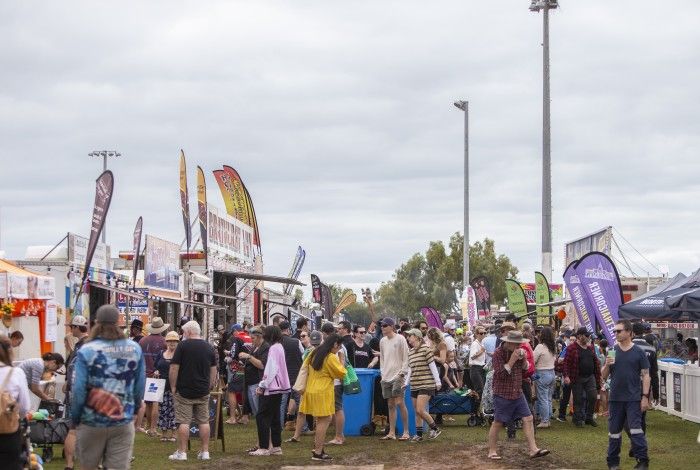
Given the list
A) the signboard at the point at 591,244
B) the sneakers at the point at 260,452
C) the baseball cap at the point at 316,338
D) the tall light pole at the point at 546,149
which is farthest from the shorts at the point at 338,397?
the signboard at the point at 591,244

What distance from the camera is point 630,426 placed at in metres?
12.4

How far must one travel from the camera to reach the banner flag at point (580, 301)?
19562 mm

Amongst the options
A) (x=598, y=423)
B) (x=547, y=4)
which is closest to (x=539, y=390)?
(x=598, y=423)

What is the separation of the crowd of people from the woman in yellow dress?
0.05ft

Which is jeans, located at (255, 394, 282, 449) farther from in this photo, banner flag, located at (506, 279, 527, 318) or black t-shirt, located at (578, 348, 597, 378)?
banner flag, located at (506, 279, 527, 318)

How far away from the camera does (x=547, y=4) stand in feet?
107

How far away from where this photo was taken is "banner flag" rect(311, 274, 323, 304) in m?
50.4

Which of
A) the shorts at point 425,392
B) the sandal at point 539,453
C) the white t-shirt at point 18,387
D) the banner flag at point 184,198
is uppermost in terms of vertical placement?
the banner flag at point 184,198

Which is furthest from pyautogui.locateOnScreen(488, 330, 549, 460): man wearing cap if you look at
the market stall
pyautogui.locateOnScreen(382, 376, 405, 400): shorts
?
the market stall

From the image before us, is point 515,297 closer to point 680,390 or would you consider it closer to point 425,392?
point 680,390

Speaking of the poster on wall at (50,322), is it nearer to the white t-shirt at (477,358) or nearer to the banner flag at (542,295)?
the white t-shirt at (477,358)

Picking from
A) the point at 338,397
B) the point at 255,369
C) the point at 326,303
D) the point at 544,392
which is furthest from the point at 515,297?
the point at 338,397

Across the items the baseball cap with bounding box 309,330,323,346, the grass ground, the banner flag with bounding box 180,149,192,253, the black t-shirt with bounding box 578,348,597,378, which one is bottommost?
the grass ground

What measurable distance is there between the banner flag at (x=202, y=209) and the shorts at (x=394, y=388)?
2041 cm
